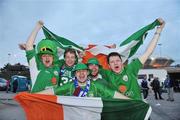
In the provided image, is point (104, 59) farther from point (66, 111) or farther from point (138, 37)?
point (66, 111)

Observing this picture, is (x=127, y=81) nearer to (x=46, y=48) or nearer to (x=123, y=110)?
(x=123, y=110)

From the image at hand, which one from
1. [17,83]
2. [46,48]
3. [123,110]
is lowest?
[123,110]

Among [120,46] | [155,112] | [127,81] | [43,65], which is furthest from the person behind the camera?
[155,112]

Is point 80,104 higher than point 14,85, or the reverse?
point 14,85

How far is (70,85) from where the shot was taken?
6359 mm

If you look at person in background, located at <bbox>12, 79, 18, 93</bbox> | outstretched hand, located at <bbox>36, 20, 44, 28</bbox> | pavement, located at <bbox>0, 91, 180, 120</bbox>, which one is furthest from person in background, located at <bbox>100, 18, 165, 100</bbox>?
person in background, located at <bbox>12, 79, 18, 93</bbox>

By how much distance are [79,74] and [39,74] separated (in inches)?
36.1

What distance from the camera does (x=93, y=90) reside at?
6344 mm

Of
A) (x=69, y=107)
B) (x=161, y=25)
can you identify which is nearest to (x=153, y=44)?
(x=161, y=25)

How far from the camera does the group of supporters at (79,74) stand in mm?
Result: 6387

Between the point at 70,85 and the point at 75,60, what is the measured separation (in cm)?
102

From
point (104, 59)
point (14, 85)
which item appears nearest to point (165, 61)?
point (14, 85)

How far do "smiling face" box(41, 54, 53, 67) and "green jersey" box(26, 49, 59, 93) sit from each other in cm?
6

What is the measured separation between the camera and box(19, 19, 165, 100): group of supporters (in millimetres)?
6387
